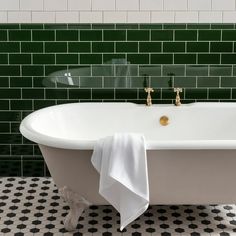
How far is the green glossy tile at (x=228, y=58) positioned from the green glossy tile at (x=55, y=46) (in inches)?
48.8

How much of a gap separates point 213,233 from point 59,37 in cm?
192

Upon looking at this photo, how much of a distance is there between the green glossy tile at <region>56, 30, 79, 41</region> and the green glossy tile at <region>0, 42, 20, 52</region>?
33cm

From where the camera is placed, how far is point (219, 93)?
14.9 feet

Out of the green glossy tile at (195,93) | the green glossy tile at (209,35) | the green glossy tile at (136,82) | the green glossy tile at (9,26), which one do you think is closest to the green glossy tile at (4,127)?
the green glossy tile at (9,26)

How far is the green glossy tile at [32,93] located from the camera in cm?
451

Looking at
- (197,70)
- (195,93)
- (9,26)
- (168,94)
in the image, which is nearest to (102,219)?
(168,94)

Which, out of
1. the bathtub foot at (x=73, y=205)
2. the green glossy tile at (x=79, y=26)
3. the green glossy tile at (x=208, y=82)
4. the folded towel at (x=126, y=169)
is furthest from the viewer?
the green glossy tile at (x=208, y=82)

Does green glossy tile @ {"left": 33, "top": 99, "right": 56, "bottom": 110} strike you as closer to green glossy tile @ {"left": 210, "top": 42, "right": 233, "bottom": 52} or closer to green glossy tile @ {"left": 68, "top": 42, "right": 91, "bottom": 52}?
green glossy tile @ {"left": 68, "top": 42, "right": 91, "bottom": 52}

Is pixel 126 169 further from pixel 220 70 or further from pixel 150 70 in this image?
pixel 220 70

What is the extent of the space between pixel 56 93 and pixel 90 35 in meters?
0.53

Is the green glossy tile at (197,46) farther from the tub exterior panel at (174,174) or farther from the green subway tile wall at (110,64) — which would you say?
the tub exterior panel at (174,174)

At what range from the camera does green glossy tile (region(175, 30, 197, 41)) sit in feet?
14.5

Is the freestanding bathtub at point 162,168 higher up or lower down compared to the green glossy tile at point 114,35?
lower down

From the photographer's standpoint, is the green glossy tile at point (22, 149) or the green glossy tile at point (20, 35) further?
the green glossy tile at point (22, 149)
